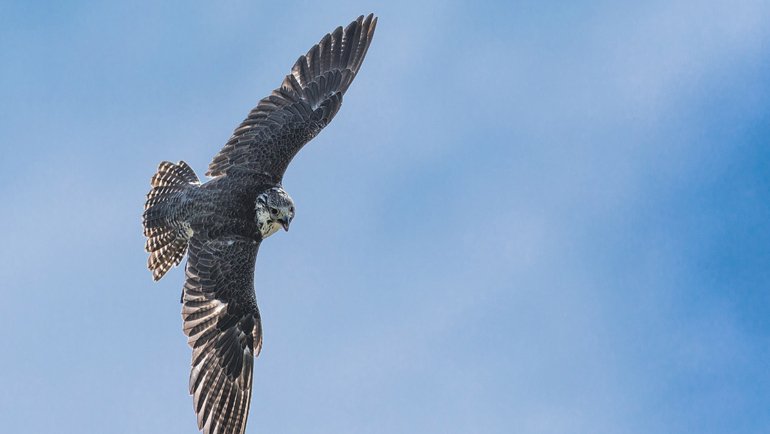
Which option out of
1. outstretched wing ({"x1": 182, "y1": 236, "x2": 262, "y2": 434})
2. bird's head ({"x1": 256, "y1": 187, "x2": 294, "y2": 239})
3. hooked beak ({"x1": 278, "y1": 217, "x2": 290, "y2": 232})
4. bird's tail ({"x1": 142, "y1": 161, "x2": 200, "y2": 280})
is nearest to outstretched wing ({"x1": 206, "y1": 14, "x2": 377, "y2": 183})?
bird's tail ({"x1": 142, "y1": 161, "x2": 200, "y2": 280})

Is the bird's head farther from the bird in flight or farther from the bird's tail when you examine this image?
the bird's tail

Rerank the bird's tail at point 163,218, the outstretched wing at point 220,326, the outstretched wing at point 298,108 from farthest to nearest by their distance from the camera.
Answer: the bird's tail at point 163,218 → the outstretched wing at point 298,108 → the outstretched wing at point 220,326

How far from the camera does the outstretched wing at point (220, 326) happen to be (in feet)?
70.7

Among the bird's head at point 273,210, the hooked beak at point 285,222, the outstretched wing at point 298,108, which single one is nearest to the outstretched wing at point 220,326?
the bird's head at point 273,210

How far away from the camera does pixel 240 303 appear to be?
71.7 feet

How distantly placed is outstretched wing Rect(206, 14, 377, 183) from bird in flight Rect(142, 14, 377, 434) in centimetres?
2

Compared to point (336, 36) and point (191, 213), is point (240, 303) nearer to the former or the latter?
point (191, 213)

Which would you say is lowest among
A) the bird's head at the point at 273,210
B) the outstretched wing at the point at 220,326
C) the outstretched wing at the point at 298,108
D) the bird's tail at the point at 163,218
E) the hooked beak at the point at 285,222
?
the outstretched wing at the point at 220,326

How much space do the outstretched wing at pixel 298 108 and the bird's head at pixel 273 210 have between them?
3.75ft

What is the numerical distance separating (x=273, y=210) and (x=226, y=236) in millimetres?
943

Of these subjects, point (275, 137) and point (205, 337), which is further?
point (275, 137)

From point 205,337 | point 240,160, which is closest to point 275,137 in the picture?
point 240,160

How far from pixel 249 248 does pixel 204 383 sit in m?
2.40

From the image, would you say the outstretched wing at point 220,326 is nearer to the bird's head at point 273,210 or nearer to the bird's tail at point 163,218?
the bird's head at point 273,210
